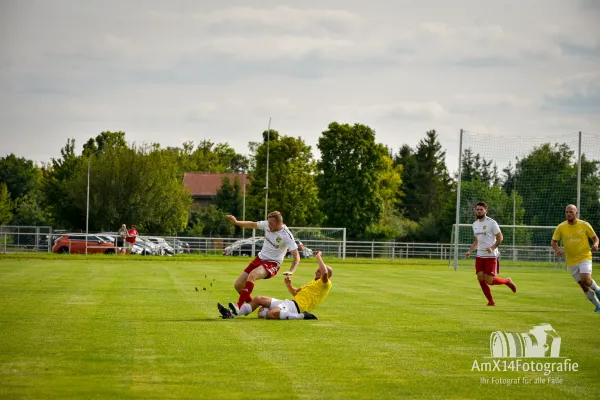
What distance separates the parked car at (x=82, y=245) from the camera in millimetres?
54688

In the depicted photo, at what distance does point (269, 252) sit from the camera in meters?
16.1

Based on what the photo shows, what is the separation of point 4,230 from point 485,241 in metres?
46.5

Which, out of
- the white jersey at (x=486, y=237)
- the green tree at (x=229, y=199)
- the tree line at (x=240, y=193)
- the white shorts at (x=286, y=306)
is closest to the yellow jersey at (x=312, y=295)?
the white shorts at (x=286, y=306)

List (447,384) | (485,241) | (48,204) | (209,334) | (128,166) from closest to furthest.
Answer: (447,384) → (209,334) → (485,241) → (128,166) → (48,204)

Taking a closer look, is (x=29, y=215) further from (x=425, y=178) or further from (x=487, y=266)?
(x=487, y=266)

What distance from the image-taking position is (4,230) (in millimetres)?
59750

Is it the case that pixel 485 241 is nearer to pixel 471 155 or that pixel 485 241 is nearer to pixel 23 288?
pixel 23 288

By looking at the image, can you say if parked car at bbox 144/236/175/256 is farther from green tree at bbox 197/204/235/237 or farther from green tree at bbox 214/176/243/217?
green tree at bbox 214/176/243/217

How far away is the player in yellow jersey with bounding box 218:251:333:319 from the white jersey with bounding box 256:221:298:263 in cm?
83

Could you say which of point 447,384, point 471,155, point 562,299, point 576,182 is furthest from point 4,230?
point 447,384

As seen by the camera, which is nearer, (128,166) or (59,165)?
(128,166)

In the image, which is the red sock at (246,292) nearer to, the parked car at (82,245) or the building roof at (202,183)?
the parked car at (82,245)

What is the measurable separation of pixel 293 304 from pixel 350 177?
219ft

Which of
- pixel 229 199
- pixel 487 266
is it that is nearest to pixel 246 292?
pixel 487 266
